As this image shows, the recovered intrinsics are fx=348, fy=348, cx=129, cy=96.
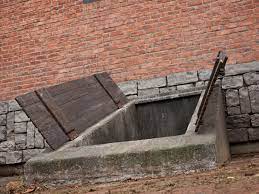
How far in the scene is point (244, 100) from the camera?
527 centimetres

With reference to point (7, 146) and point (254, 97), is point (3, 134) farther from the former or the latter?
point (254, 97)

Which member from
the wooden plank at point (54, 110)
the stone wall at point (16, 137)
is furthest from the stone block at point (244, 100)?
the stone wall at point (16, 137)

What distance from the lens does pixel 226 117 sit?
5.29m

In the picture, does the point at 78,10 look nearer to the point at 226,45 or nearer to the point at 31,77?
the point at 31,77

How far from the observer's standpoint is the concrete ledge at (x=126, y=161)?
2.45 m

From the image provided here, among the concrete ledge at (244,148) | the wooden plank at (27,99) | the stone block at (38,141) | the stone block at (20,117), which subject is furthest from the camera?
the stone block at (20,117)

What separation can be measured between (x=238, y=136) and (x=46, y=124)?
3175 mm

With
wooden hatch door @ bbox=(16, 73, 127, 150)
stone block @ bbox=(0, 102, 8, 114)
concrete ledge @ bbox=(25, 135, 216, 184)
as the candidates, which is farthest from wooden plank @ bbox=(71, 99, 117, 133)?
stone block @ bbox=(0, 102, 8, 114)

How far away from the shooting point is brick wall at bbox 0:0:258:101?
5582 millimetres

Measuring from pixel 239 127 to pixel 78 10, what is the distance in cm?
352

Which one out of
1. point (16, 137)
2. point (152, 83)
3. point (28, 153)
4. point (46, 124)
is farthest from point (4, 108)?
point (46, 124)

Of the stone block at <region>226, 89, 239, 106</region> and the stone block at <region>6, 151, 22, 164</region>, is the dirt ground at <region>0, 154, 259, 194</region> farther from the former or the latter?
the stone block at <region>6, 151, 22, 164</region>


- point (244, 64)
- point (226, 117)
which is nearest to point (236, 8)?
point (244, 64)

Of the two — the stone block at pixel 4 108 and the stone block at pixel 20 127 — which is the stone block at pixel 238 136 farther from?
the stone block at pixel 4 108
